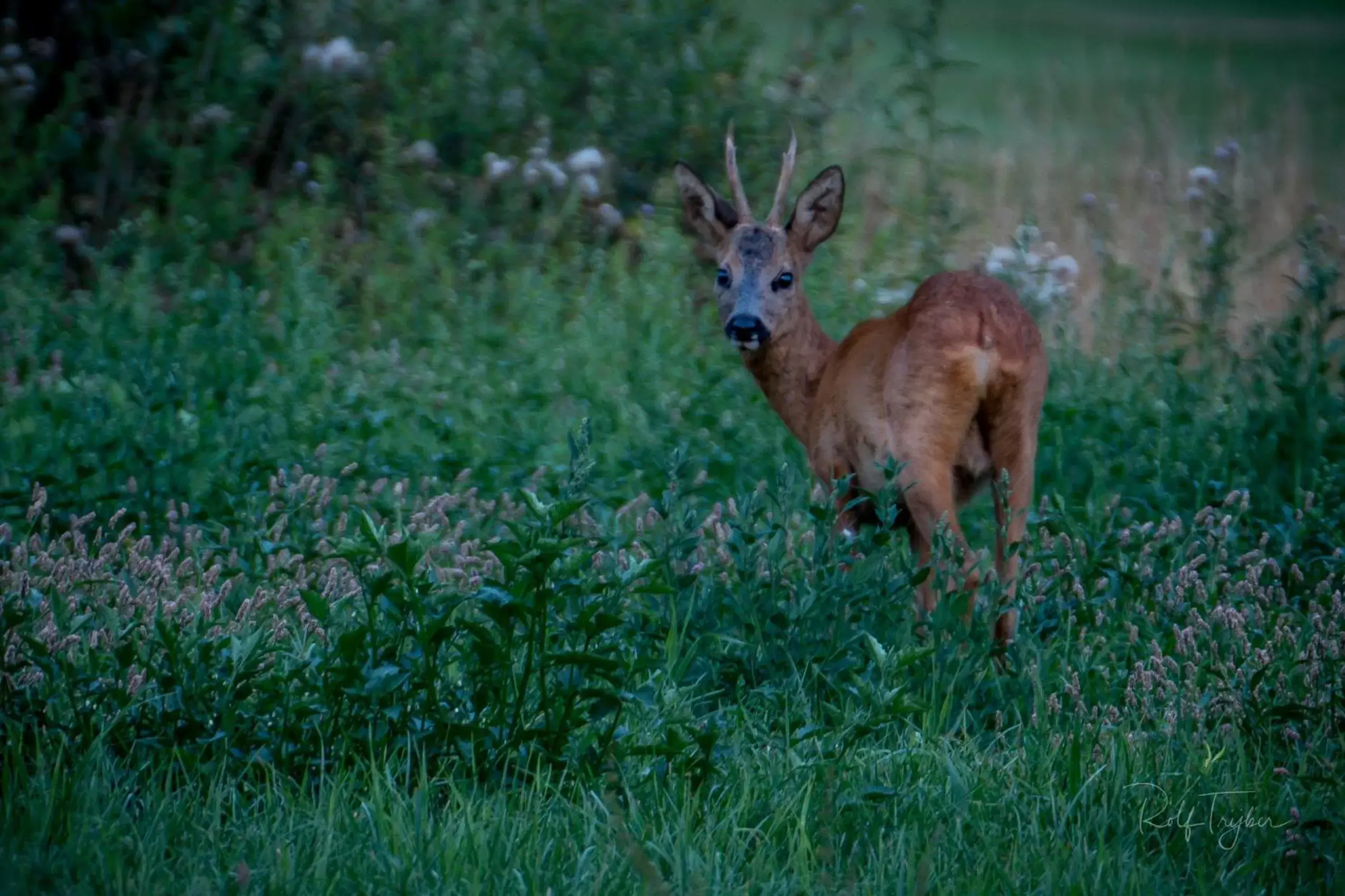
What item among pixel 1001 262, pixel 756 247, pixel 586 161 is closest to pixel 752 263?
pixel 756 247

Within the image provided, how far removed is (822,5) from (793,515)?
18.9ft

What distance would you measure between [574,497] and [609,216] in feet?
18.0

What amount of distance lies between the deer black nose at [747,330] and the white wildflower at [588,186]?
2985mm

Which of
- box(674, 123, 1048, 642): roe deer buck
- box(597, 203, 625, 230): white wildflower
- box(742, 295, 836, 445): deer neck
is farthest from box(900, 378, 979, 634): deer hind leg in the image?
box(597, 203, 625, 230): white wildflower

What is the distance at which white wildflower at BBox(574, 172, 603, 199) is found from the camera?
8.87 metres

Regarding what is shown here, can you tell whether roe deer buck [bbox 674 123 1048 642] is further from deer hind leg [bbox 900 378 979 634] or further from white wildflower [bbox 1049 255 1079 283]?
white wildflower [bbox 1049 255 1079 283]

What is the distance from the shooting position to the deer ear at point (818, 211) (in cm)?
640

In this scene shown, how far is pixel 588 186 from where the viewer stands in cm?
887

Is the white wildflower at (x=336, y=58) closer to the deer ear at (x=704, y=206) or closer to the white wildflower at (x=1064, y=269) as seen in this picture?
the deer ear at (x=704, y=206)

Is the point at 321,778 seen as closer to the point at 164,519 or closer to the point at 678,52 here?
the point at 164,519

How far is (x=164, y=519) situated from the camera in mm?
5457

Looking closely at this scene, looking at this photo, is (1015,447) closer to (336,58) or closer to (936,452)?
(936,452)

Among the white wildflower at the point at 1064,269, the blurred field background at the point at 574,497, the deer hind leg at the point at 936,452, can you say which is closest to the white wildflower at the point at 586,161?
the blurred field background at the point at 574,497

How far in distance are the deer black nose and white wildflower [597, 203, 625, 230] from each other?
3.35m
